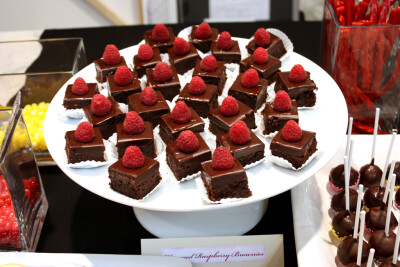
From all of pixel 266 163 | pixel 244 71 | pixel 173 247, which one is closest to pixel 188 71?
pixel 244 71

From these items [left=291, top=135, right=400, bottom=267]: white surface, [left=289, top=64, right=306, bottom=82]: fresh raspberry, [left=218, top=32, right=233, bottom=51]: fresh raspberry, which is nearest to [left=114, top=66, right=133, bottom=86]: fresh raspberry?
[left=218, top=32, right=233, bottom=51]: fresh raspberry

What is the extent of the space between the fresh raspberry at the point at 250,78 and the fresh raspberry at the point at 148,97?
1.19 feet

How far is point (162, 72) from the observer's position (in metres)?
2.09

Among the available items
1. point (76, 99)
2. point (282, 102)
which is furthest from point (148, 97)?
point (282, 102)

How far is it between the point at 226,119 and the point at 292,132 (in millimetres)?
258

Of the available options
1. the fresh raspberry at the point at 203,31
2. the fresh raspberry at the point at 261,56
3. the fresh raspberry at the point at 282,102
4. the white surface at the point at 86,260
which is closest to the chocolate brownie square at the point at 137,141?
the white surface at the point at 86,260

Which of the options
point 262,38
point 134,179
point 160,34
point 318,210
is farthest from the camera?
point 160,34

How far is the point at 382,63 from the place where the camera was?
7.31ft

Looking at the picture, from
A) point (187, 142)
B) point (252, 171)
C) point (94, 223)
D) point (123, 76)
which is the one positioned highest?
point (123, 76)

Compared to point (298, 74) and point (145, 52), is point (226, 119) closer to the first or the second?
point (298, 74)

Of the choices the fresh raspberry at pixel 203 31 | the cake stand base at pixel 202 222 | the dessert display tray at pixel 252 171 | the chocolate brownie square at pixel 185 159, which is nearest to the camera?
the dessert display tray at pixel 252 171

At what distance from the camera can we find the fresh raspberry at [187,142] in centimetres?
172

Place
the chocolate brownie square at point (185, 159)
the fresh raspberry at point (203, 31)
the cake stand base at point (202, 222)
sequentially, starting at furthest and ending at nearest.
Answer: the fresh raspberry at point (203, 31), the cake stand base at point (202, 222), the chocolate brownie square at point (185, 159)

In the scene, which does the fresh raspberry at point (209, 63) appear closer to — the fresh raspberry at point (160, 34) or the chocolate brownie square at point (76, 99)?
the fresh raspberry at point (160, 34)
